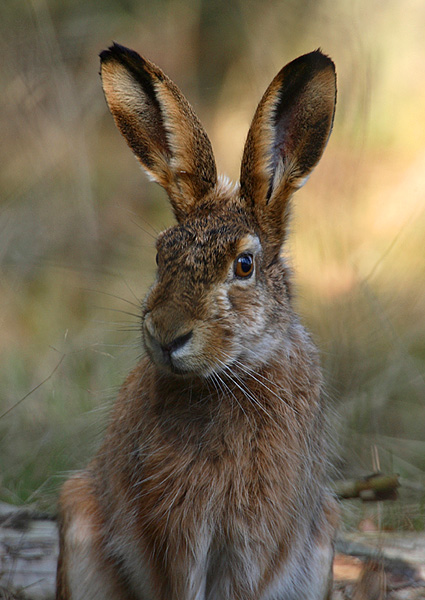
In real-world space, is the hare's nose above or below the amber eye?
below

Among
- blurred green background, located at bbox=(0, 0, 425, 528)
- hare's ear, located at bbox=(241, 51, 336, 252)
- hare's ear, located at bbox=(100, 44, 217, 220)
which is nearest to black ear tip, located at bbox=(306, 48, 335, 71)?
hare's ear, located at bbox=(241, 51, 336, 252)

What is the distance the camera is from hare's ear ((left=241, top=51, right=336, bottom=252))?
3139 millimetres

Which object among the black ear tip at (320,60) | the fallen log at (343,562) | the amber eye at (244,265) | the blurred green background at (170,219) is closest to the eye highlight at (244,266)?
the amber eye at (244,265)

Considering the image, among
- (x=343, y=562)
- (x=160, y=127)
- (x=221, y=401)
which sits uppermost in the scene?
(x=160, y=127)

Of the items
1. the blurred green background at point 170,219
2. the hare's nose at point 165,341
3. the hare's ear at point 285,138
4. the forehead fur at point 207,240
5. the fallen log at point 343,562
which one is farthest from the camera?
the blurred green background at point 170,219

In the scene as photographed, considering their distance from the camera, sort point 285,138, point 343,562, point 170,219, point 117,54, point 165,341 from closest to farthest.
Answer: point 165,341 < point 117,54 < point 285,138 < point 343,562 < point 170,219

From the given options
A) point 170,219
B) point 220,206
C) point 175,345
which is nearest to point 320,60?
point 220,206

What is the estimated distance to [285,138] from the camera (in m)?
3.29

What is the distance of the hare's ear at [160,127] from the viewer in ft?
10.6

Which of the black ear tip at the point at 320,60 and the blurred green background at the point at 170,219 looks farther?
the blurred green background at the point at 170,219

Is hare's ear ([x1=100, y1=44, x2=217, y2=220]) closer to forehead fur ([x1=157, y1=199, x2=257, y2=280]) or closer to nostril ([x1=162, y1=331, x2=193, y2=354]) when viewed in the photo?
forehead fur ([x1=157, y1=199, x2=257, y2=280])

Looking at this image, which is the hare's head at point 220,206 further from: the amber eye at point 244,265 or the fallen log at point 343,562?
the fallen log at point 343,562

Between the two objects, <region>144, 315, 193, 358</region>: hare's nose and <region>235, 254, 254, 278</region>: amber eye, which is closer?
<region>144, 315, 193, 358</region>: hare's nose

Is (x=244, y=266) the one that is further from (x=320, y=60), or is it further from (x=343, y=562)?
(x=343, y=562)
